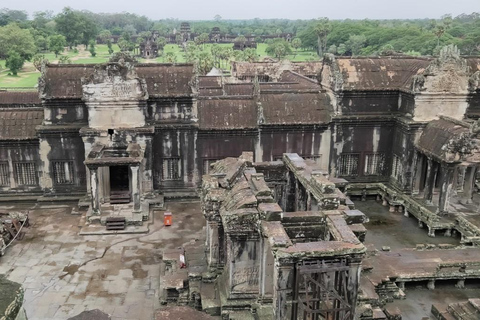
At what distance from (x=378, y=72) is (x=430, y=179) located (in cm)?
726

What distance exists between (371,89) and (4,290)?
2390 centimetres

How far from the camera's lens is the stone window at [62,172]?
2631cm

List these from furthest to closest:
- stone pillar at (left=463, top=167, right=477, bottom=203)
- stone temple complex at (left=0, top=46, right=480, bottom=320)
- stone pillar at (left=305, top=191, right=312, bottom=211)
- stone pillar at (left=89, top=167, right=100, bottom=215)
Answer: stone pillar at (left=463, top=167, right=477, bottom=203) < stone pillar at (left=89, top=167, right=100, bottom=215) < stone temple complex at (left=0, top=46, right=480, bottom=320) < stone pillar at (left=305, top=191, right=312, bottom=211)

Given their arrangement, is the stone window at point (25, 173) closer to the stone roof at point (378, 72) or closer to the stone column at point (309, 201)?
the stone column at point (309, 201)

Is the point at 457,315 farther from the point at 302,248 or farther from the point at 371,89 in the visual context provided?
the point at 371,89

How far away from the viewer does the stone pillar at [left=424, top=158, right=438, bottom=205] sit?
25.2 meters

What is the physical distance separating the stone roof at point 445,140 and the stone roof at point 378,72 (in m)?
3.09

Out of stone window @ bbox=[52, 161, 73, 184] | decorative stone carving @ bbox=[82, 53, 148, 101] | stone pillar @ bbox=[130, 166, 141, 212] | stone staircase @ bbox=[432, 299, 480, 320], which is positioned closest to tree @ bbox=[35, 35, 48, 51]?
stone window @ bbox=[52, 161, 73, 184]

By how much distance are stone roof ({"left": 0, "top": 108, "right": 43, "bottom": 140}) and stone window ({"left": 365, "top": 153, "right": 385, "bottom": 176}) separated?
1941 cm

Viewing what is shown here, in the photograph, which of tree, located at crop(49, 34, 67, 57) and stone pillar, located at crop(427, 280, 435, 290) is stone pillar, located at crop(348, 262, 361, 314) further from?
tree, located at crop(49, 34, 67, 57)

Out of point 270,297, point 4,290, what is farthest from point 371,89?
point 4,290

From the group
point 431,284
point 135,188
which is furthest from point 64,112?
point 431,284

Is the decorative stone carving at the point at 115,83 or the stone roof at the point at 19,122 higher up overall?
the decorative stone carving at the point at 115,83

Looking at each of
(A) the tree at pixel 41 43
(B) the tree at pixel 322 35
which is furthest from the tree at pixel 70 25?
(B) the tree at pixel 322 35
